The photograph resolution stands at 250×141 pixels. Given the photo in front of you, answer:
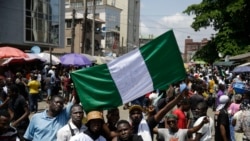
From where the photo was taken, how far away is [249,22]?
29.1 m

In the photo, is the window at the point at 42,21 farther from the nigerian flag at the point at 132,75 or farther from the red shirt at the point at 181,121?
the nigerian flag at the point at 132,75

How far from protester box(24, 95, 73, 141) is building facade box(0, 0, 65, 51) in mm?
28116

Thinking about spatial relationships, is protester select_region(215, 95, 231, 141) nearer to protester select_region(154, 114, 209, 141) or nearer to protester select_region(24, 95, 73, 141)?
protester select_region(154, 114, 209, 141)

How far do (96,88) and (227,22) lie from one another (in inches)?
987

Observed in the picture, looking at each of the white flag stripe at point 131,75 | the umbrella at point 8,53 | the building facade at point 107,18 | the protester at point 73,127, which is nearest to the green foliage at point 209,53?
the umbrella at point 8,53

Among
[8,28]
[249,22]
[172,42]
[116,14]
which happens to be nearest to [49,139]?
[172,42]

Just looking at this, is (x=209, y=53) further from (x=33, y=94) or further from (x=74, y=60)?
(x=33, y=94)

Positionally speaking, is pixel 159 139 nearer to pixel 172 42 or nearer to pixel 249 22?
pixel 172 42

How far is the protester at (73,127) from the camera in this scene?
4.84 metres

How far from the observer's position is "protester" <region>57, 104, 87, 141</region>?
190 inches

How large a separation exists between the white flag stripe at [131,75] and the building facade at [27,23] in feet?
93.3

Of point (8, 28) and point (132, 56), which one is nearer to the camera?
point (132, 56)

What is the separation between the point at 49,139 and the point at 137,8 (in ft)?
355

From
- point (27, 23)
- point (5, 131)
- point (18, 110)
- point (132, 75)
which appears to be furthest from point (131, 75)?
point (27, 23)
